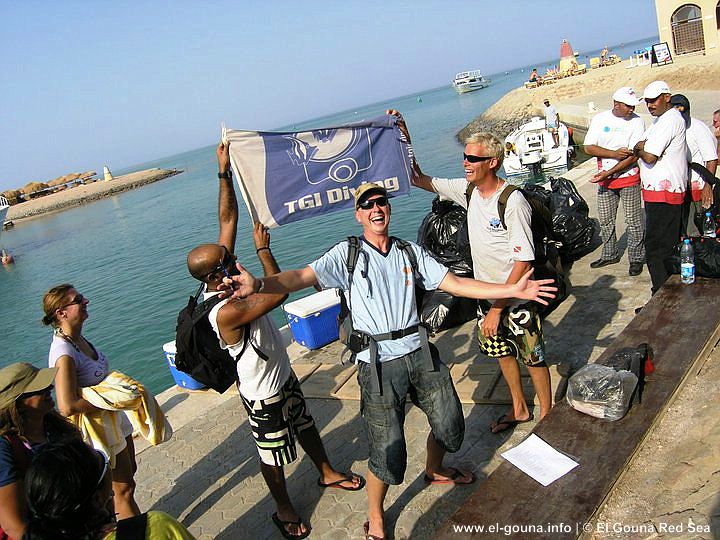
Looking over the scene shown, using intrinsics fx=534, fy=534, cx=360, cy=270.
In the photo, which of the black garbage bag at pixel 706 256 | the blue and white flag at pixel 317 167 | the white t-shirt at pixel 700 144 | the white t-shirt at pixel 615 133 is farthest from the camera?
the white t-shirt at pixel 615 133

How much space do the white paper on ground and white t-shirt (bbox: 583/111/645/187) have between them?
4237 millimetres

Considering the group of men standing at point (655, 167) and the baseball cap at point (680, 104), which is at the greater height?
the baseball cap at point (680, 104)

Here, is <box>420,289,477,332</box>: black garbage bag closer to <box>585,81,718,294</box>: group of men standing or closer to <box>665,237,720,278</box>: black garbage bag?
<box>585,81,718,294</box>: group of men standing

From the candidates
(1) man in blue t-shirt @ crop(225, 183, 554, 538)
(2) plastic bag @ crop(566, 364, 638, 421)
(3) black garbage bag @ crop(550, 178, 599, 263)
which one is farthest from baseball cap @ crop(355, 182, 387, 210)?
(3) black garbage bag @ crop(550, 178, 599, 263)

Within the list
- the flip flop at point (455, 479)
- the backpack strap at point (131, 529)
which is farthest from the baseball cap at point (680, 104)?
the backpack strap at point (131, 529)

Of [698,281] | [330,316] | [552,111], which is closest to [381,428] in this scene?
[698,281]

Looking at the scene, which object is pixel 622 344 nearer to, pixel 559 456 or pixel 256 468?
pixel 559 456

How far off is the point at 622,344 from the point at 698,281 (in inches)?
49.7

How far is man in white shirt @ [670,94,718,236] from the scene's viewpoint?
5.09m

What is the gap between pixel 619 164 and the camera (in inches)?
227

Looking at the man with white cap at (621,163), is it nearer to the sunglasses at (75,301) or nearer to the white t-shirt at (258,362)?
the white t-shirt at (258,362)

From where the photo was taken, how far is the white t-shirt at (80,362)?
3.07 meters

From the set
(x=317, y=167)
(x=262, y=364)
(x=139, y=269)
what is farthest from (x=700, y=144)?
(x=139, y=269)

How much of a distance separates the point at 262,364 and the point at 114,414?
1.00 meters
